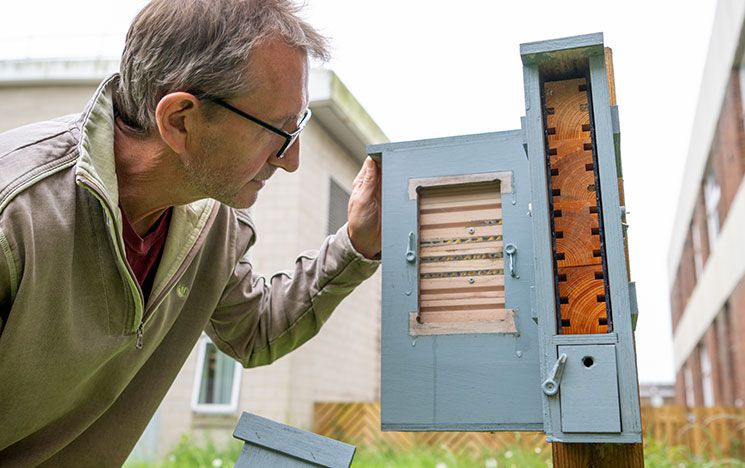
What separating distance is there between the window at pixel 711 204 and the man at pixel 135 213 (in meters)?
13.8

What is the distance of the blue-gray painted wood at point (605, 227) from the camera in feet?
4.56

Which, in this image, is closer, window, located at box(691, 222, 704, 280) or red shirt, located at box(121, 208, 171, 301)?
red shirt, located at box(121, 208, 171, 301)

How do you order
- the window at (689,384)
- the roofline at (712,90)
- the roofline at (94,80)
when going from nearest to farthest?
the roofline at (94,80) < the roofline at (712,90) < the window at (689,384)

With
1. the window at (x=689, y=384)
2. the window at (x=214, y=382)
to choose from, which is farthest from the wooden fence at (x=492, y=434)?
the window at (x=689, y=384)

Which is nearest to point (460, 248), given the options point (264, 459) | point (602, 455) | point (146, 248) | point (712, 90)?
point (602, 455)

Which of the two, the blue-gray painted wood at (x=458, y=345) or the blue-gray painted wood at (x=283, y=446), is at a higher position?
the blue-gray painted wood at (x=458, y=345)

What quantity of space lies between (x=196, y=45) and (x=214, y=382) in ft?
21.2

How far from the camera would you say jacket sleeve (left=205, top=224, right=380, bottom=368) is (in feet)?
6.91

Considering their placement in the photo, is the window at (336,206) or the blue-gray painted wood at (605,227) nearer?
the blue-gray painted wood at (605,227)

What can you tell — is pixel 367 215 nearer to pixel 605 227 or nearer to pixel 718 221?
pixel 605 227

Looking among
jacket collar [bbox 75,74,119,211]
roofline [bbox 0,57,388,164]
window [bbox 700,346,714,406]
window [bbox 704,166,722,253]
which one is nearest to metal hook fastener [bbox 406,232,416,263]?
jacket collar [bbox 75,74,119,211]

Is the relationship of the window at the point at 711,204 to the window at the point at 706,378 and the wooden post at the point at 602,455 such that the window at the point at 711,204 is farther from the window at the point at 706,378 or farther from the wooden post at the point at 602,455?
the wooden post at the point at 602,455

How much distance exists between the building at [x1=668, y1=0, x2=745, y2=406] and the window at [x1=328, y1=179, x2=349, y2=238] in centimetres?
569

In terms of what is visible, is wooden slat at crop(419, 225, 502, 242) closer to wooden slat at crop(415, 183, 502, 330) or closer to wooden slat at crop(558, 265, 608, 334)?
wooden slat at crop(415, 183, 502, 330)
